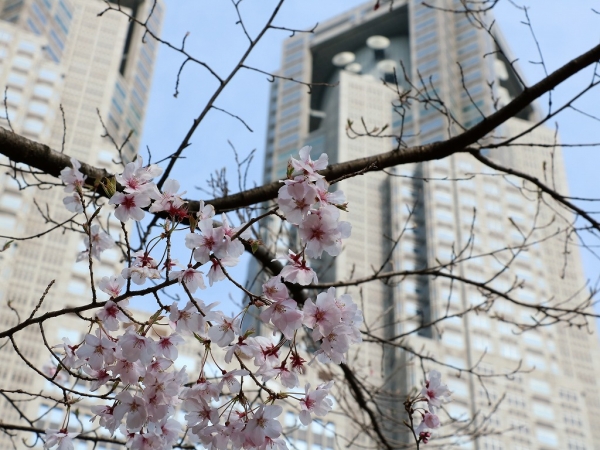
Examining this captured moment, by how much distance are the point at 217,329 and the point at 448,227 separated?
55.1 m

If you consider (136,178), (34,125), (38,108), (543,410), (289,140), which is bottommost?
(136,178)

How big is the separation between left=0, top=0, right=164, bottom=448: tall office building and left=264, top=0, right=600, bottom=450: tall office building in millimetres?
16836

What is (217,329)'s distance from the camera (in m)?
1.66

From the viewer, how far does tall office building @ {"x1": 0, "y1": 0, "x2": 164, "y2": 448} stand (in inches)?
1604

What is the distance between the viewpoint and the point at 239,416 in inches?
68.6

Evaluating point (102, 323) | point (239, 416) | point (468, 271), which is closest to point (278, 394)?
point (239, 416)

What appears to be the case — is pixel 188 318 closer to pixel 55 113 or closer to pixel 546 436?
pixel 546 436

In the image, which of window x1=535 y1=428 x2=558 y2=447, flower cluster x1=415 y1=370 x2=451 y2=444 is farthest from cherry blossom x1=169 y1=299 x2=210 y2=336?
window x1=535 y1=428 x2=558 y2=447

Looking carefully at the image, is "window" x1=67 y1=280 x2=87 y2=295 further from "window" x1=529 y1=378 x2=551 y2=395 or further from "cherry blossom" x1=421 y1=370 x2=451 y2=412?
"cherry blossom" x1=421 y1=370 x2=451 y2=412

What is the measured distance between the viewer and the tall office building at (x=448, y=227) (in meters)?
45.7

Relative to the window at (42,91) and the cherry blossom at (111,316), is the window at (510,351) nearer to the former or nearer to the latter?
the window at (42,91)

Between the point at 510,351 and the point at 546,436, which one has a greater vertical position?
the point at 510,351

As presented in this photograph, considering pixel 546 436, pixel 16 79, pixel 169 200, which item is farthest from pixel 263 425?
pixel 16 79

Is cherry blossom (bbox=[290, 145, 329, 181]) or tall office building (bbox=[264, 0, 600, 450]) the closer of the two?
cherry blossom (bbox=[290, 145, 329, 181])
